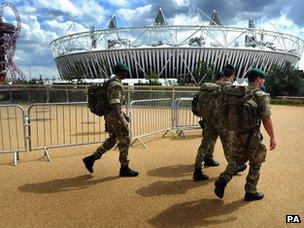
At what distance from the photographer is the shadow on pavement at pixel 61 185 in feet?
20.5

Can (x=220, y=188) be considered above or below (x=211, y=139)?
below

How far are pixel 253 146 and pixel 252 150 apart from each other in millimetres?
58

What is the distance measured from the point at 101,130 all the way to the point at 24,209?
8229 mm

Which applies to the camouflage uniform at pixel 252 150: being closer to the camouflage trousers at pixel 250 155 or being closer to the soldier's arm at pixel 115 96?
the camouflage trousers at pixel 250 155

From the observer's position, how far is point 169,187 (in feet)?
20.7

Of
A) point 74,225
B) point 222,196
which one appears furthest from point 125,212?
point 222,196

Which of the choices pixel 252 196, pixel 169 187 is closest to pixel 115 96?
pixel 169 187

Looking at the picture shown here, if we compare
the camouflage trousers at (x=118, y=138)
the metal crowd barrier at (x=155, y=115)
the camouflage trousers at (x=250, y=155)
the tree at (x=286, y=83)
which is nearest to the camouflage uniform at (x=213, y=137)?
the camouflage trousers at (x=250, y=155)

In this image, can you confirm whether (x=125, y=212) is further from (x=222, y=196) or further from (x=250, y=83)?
(x=250, y=83)

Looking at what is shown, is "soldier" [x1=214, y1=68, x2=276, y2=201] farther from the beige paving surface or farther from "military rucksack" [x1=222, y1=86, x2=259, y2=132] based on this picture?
the beige paving surface

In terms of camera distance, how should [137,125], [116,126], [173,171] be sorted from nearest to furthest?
[116,126]
[173,171]
[137,125]

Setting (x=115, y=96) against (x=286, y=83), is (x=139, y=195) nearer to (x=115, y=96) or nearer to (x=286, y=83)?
(x=115, y=96)

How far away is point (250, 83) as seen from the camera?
5328 mm

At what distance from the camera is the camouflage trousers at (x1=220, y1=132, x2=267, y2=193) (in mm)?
5375
